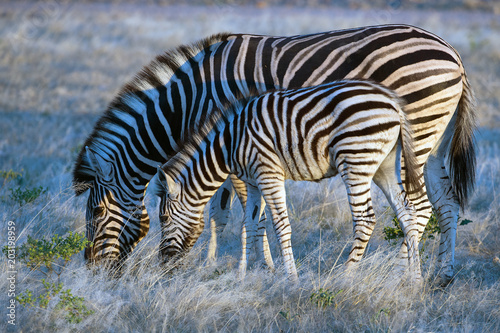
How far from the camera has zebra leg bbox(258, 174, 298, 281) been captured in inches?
203

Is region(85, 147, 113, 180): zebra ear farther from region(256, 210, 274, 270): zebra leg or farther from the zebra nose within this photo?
region(256, 210, 274, 270): zebra leg

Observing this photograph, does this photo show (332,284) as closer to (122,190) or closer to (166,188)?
(166,188)

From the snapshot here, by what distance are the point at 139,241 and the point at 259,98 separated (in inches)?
82.6

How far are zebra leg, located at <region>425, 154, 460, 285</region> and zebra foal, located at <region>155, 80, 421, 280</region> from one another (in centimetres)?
66

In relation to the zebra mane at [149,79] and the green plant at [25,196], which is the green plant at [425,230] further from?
the green plant at [25,196]

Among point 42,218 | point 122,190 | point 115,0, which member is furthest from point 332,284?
point 115,0

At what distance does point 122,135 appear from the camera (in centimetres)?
592

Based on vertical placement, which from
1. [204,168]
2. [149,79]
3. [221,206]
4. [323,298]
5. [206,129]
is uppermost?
[149,79]

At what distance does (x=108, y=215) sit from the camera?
5734mm

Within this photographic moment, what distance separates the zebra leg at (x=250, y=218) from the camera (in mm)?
5879

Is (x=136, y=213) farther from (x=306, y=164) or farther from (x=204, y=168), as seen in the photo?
(x=306, y=164)

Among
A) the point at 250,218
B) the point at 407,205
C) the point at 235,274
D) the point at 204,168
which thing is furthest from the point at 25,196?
the point at 407,205

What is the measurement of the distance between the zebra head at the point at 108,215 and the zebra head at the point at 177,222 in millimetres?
446

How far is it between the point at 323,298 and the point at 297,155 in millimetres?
1338
